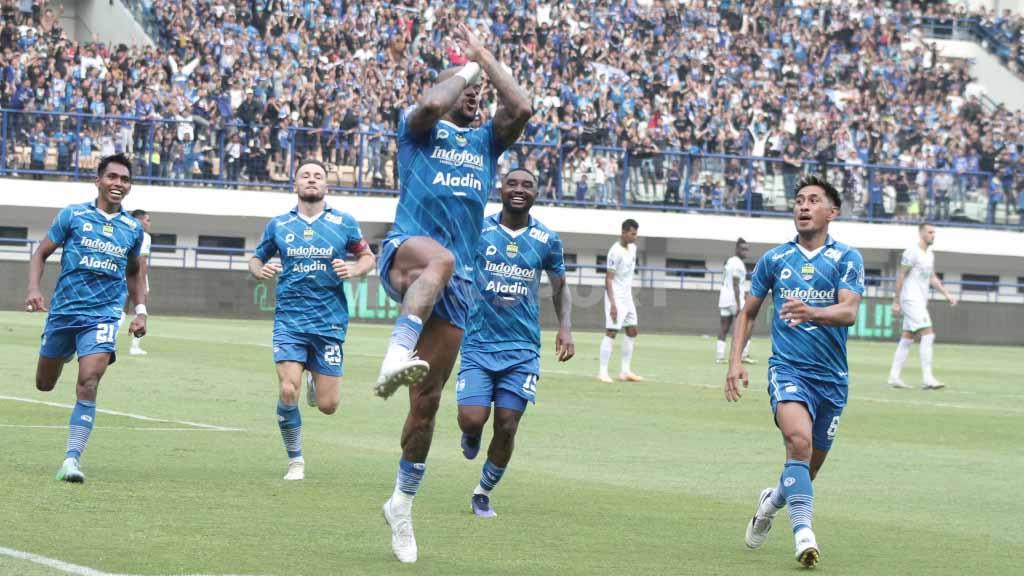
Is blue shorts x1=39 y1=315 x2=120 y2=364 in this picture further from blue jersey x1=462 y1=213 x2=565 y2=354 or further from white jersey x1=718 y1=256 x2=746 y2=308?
white jersey x1=718 y1=256 x2=746 y2=308

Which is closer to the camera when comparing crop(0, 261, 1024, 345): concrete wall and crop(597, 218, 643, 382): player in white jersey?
crop(597, 218, 643, 382): player in white jersey

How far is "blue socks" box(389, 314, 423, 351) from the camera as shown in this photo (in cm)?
787

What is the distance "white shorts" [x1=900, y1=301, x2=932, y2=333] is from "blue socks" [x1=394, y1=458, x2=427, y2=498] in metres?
17.6

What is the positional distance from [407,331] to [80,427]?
164 inches

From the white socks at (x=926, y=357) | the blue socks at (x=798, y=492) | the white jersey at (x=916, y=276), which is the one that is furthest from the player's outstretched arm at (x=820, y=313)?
the white jersey at (x=916, y=276)

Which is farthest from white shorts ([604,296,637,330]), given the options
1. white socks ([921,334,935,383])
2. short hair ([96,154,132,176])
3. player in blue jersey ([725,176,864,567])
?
player in blue jersey ([725,176,864,567])

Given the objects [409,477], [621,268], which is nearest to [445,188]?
[409,477]

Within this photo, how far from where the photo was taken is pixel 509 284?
11.4 meters

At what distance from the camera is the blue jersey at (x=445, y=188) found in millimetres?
8562

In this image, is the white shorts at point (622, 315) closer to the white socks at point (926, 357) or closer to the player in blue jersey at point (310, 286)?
the white socks at point (926, 357)

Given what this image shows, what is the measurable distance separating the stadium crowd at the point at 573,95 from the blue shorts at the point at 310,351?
1141 inches

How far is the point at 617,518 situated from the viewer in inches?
413

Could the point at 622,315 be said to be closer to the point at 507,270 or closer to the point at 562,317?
the point at 562,317

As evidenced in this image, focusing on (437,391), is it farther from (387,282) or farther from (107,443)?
(107,443)
